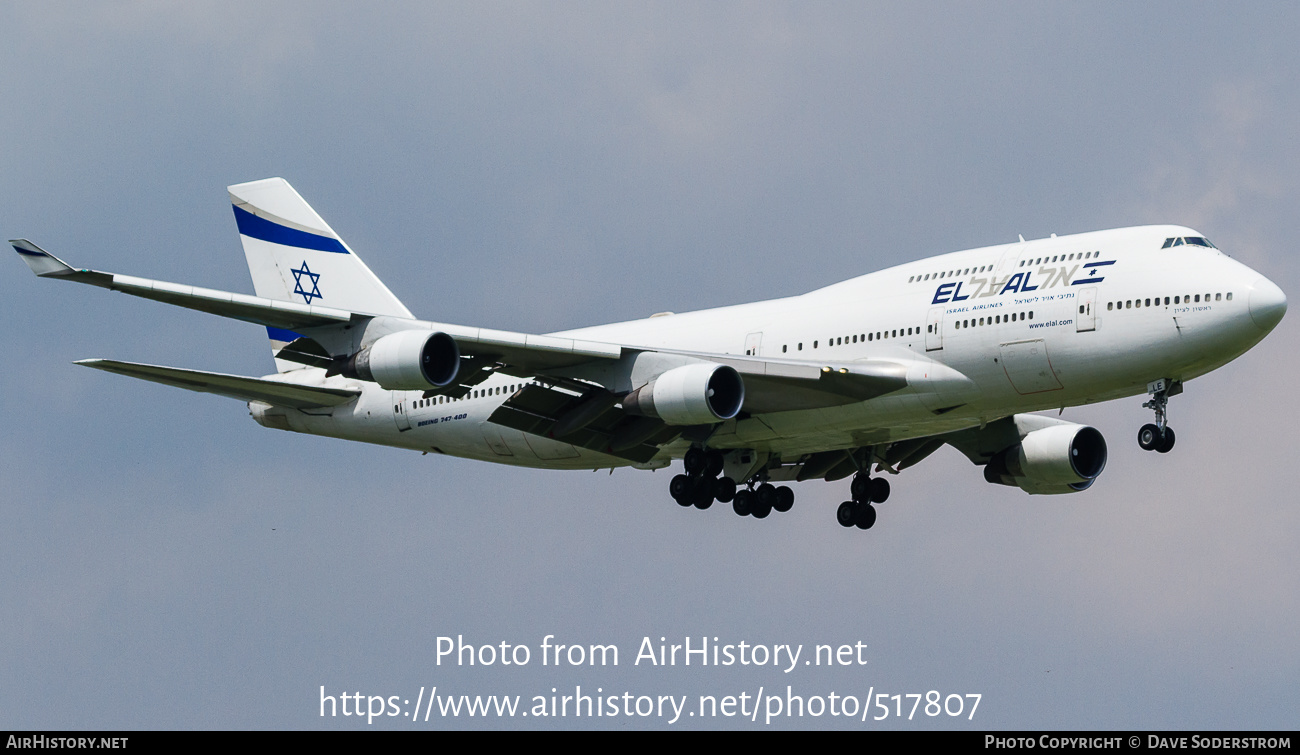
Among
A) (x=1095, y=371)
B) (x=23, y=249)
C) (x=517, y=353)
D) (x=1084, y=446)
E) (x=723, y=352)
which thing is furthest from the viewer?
(x=1084, y=446)

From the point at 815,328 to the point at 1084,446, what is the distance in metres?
9.99

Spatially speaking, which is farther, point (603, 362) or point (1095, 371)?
point (603, 362)

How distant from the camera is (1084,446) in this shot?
48.1 m

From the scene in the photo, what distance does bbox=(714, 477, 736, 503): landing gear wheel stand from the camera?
151ft

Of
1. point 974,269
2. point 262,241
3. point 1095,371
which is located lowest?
point 1095,371

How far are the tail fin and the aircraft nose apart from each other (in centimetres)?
2564

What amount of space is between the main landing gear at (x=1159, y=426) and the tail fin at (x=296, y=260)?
23.4 meters

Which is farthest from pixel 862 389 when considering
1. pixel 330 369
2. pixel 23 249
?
pixel 23 249

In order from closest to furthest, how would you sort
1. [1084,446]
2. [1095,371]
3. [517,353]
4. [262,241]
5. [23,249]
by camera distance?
1. [23,249]
2. [1095,371]
3. [517,353]
4. [1084,446]
5. [262,241]

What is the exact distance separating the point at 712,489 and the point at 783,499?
301 centimetres

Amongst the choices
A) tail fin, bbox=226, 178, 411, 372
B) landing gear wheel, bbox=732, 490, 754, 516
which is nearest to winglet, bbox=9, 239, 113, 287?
tail fin, bbox=226, 178, 411, 372

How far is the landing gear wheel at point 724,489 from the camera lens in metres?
46.1

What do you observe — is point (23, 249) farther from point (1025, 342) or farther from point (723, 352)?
point (1025, 342)

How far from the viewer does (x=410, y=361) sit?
128ft
